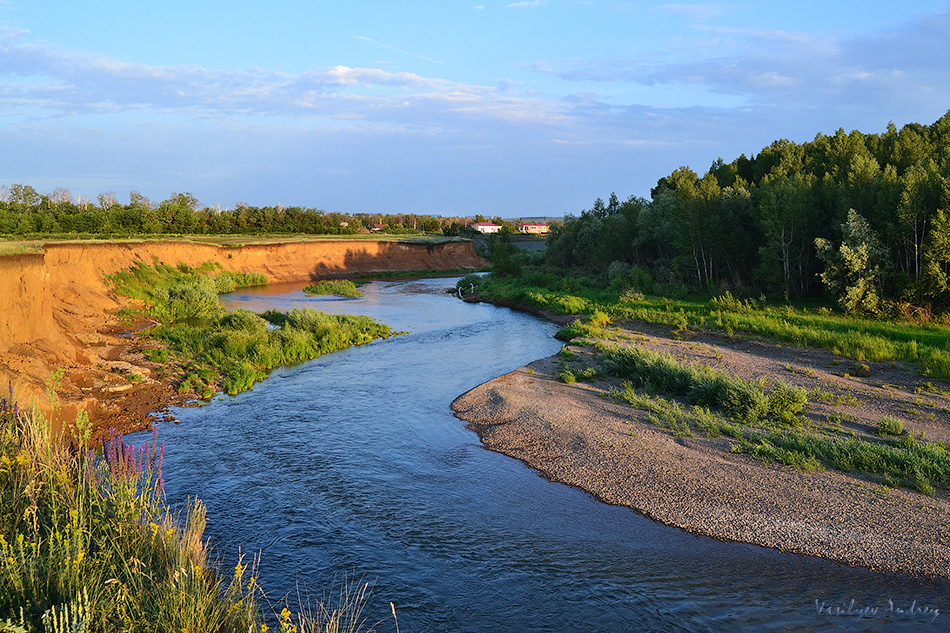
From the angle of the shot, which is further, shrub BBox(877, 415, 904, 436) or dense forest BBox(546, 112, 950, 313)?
dense forest BBox(546, 112, 950, 313)

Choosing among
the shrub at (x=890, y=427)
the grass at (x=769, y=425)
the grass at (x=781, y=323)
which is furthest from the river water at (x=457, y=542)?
the grass at (x=781, y=323)

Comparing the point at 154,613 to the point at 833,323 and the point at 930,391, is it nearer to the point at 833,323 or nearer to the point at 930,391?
the point at 930,391

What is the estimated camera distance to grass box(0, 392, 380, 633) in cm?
550

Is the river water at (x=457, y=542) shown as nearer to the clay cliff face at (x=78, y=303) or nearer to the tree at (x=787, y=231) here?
the clay cliff face at (x=78, y=303)

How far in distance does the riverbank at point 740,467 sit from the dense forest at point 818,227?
765cm

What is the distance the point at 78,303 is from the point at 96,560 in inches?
1140

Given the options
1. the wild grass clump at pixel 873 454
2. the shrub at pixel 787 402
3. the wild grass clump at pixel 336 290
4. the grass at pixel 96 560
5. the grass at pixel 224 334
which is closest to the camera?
the grass at pixel 96 560

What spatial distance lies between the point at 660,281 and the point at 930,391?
84.2 ft

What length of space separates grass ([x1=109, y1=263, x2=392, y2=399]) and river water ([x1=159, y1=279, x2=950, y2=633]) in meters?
3.61

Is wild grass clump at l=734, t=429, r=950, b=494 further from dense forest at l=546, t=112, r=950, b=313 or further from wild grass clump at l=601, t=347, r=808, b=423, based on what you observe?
dense forest at l=546, t=112, r=950, b=313

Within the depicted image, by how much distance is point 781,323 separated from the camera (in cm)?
2603

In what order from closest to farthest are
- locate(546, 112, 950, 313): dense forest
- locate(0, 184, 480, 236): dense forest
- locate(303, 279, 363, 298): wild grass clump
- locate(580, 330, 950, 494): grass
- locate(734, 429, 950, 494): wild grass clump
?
locate(734, 429, 950, 494): wild grass clump
locate(580, 330, 950, 494): grass
locate(546, 112, 950, 313): dense forest
locate(303, 279, 363, 298): wild grass clump
locate(0, 184, 480, 236): dense forest

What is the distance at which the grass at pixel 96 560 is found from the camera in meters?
5.50

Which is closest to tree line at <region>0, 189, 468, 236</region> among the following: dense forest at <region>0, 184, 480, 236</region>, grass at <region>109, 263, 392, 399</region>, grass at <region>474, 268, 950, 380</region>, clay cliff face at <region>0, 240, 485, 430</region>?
dense forest at <region>0, 184, 480, 236</region>
